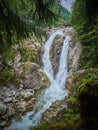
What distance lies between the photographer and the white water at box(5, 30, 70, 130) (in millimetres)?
12477

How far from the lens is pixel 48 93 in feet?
53.8

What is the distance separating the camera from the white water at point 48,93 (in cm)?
1248

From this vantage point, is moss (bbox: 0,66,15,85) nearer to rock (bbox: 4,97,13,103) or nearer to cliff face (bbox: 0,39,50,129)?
cliff face (bbox: 0,39,50,129)

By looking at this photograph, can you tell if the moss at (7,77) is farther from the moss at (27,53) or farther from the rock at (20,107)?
the rock at (20,107)

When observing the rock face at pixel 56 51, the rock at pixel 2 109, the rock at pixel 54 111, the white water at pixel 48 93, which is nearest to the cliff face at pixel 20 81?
the rock at pixel 2 109

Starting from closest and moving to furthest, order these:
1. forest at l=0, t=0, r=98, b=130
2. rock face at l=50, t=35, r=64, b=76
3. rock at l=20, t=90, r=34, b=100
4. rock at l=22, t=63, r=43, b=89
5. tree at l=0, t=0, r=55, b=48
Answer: tree at l=0, t=0, r=55, b=48 < forest at l=0, t=0, r=98, b=130 < rock at l=20, t=90, r=34, b=100 < rock at l=22, t=63, r=43, b=89 < rock face at l=50, t=35, r=64, b=76

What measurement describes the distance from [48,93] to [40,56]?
238 inches

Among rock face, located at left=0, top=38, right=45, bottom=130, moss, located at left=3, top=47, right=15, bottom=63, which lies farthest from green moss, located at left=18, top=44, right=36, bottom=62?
moss, located at left=3, top=47, right=15, bottom=63

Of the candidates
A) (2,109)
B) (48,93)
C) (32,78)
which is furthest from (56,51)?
(2,109)

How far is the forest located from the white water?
46cm

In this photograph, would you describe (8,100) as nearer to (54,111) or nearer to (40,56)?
(54,111)

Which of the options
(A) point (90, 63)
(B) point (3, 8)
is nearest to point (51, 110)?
(A) point (90, 63)

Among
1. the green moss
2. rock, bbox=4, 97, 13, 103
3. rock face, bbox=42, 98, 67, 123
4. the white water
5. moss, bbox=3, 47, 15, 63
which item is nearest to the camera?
rock face, bbox=42, 98, 67, 123

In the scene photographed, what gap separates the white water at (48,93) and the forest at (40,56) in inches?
18.2
